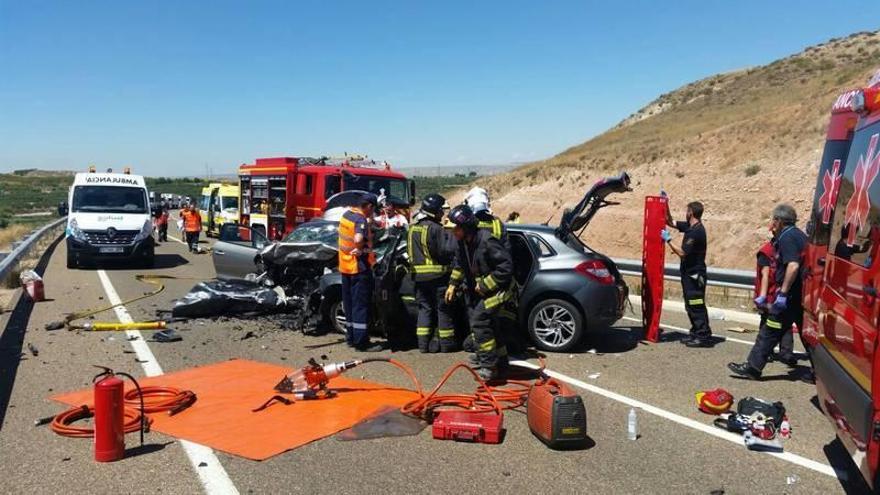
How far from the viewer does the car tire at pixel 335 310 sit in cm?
888

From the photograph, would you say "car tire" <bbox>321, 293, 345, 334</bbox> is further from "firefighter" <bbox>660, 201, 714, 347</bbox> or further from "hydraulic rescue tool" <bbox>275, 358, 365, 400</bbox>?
"firefighter" <bbox>660, 201, 714, 347</bbox>

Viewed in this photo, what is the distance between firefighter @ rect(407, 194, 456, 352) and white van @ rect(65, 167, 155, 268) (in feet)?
38.0

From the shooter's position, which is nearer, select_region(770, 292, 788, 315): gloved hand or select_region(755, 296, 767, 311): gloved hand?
select_region(770, 292, 788, 315): gloved hand

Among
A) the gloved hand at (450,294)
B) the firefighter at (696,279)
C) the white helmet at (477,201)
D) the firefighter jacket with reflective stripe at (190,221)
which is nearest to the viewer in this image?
the gloved hand at (450,294)

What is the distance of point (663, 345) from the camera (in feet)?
27.7

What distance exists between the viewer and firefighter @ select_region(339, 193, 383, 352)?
7.96 meters

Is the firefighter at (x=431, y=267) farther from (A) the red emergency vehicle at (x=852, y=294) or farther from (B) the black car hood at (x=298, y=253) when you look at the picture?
(A) the red emergency vehicle at (x=852, y=294)

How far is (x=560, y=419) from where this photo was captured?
15.8 ft

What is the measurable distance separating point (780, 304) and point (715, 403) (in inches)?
59.0

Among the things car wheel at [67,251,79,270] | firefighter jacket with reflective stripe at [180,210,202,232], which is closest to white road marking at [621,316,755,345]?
car wheel at [67,251,79,270]

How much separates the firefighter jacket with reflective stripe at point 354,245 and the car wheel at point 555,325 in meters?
2.00

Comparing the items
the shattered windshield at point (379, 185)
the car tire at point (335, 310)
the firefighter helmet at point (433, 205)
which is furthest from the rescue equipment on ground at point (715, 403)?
the shattered windshield at point (379, 185)

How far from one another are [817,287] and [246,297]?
737cm

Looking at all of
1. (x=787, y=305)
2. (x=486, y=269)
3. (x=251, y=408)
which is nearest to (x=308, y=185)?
(x=486, y=269)
